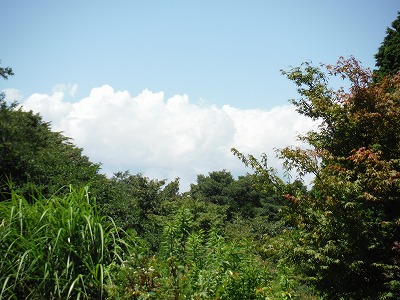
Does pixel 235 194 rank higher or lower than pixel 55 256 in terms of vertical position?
higher

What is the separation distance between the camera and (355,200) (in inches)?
302

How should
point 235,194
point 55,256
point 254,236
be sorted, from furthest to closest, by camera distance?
point 235,194 < point 254,236 < point 55,256

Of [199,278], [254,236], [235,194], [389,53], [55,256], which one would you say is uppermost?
[389,53]

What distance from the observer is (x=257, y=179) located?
8.20 metres

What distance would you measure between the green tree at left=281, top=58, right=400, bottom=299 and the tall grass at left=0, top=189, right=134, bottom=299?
5200mm

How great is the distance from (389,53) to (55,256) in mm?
16999

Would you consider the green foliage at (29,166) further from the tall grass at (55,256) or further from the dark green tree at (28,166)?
the tall grass at (55,256)

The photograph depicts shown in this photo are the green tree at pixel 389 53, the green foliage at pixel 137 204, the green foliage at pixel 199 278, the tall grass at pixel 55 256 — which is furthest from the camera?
the green tree at pixel 389 53

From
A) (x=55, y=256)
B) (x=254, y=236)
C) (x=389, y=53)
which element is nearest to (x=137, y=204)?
(x=254, y=236)

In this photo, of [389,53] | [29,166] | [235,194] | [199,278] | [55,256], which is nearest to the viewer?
[199,278]

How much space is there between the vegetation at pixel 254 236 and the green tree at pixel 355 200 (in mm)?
30

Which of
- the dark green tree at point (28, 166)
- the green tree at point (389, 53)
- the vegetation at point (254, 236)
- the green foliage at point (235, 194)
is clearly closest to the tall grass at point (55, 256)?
the vegetation at point (254, 236)

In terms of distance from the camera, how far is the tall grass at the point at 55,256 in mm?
2816

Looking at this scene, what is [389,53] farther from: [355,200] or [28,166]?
[28,166]
